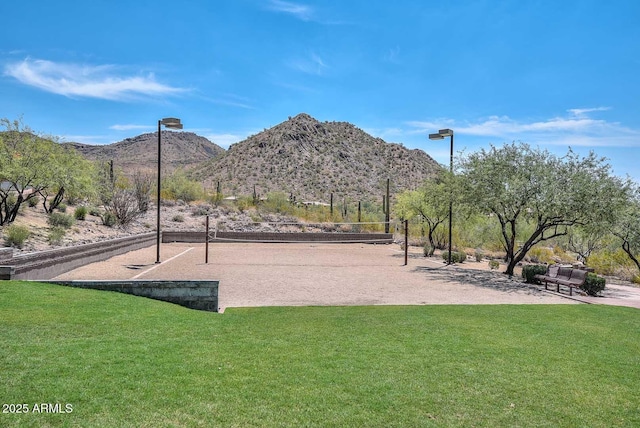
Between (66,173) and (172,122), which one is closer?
(172,122)

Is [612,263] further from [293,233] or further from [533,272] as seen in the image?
[293,233]

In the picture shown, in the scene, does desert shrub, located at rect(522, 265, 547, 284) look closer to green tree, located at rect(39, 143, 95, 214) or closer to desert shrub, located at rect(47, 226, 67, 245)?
desert shrub, located at rect(47, 226, 67, 245)

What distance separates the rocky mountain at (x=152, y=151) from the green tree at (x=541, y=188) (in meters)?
79.4

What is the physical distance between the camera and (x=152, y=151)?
104 m

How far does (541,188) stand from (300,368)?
539 inches

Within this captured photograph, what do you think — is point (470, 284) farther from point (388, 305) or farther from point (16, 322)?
point (16, 322)

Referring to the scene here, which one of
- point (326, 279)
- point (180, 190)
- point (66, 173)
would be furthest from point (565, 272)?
point (180, 190)

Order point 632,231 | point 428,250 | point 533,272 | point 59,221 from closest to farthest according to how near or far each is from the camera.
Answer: point 533,272 < point 632,231 < point 59,221 < point 428,250

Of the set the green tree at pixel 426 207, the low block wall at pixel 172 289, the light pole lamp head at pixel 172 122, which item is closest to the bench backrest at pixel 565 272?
the green tree at pixel 426 207

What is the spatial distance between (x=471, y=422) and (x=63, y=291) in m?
8.26

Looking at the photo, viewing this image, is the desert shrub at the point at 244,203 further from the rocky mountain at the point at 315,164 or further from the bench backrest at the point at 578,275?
the bench backrest at the point at 578,275

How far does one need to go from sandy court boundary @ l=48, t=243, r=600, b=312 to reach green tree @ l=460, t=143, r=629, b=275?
2.72 metres

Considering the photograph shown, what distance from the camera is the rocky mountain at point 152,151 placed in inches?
3767

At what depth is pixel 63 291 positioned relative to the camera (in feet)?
31.6
